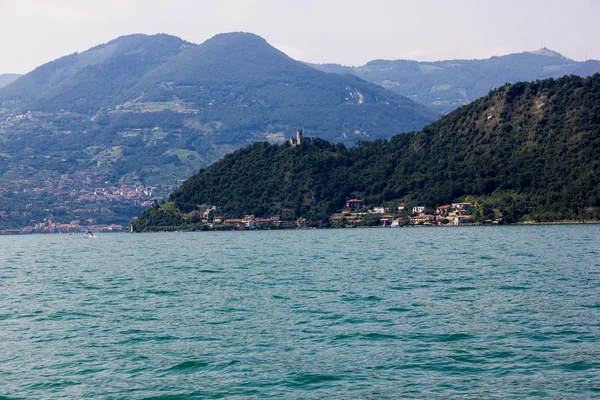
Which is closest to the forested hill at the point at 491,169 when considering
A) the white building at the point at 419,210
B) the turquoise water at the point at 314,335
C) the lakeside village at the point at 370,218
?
the white building at the point at 419,210

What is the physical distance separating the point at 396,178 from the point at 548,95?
4169cm

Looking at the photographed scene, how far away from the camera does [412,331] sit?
29.0 meters

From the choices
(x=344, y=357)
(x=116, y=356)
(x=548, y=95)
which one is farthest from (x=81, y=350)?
(x=548, y=95)

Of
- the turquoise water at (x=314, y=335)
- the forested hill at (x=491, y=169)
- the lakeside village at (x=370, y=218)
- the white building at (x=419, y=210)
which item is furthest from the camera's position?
the white building at (x=419, y=210)

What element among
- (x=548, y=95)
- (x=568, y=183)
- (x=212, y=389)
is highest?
(x=548, y=95)

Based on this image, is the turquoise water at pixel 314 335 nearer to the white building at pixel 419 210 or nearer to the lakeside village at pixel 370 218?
the lakeside village at pixel 370 218

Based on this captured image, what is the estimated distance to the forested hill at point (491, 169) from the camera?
139875 millimetres

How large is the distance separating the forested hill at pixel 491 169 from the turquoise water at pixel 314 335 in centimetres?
9167

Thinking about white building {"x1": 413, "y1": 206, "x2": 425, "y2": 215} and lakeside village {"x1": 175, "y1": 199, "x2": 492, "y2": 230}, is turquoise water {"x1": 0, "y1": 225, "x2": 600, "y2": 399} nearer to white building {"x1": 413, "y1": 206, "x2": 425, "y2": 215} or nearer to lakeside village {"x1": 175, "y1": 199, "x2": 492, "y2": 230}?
lakeside village {"x1": 175, "y1": 199, "x2": 492, "y2": 230}

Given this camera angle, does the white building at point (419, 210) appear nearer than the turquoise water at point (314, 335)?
No

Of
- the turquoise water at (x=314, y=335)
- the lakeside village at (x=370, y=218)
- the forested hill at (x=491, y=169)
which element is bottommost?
the turquoise water at (x=314, y=335)

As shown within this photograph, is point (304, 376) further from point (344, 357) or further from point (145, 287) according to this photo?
point (145, 287)

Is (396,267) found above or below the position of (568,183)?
below

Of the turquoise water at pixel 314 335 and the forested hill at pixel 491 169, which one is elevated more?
the forested hill at pixel 491 169
